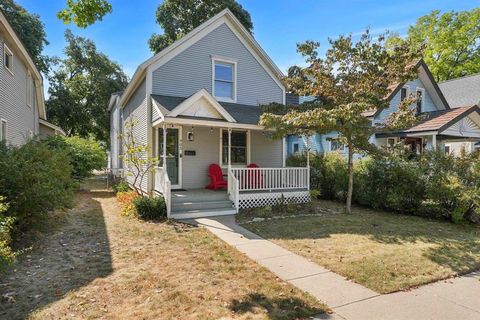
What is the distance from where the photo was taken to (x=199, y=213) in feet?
30.8

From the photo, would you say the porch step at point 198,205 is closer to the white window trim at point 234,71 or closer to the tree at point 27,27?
the white window trim at point 234,71

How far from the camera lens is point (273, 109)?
10977 mm

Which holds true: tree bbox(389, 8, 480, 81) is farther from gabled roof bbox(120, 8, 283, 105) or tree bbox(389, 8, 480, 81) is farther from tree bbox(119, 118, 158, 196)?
tree bbox(119, 118, 158, 196)

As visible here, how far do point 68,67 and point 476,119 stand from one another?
114 feet

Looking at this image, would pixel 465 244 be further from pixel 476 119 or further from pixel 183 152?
pixel 476 119

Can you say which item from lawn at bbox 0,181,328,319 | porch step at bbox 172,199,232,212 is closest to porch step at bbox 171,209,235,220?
porch step at bbox 172,199,232,212

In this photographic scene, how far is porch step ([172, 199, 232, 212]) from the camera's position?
9461 mm

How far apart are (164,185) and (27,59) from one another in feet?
32.7

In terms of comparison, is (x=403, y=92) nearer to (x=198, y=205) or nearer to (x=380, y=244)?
(x=380, y=244)

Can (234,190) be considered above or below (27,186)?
below

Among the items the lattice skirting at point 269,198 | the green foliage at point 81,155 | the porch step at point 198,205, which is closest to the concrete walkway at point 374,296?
the porch step at point 198,205

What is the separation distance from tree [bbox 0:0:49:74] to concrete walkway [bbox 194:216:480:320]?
92.2ft

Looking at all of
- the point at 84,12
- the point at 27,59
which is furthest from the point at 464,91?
the point at 27,59

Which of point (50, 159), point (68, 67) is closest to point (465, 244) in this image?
point (50, 159)
